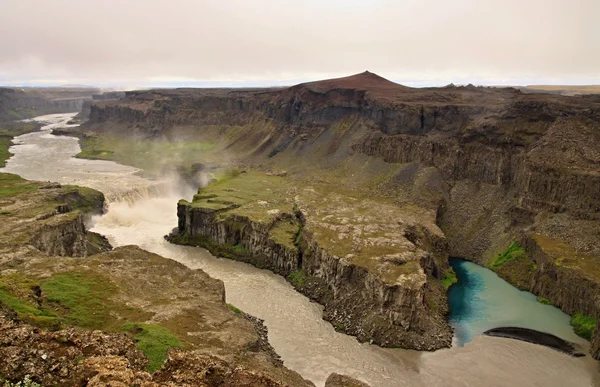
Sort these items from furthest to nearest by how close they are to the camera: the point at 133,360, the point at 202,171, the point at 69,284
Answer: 1. the point at 202,171
2. the point at 69,284
3. the point at 133,360

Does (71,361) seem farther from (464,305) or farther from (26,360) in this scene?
(464,305)

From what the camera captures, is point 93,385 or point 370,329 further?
point 370,329

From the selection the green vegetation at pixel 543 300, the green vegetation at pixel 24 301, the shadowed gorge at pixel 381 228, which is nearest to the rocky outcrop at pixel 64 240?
the shadowed gorge at pixel 381 228

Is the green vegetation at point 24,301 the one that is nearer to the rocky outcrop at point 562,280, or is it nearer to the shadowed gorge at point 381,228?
the shadowed gorge at point 381,228

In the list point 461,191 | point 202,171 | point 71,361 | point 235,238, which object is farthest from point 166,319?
point 202,171

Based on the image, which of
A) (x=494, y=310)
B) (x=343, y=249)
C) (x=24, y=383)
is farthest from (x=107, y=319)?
(x=494, y=310)

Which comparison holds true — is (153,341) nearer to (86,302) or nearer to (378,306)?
(86,302)
